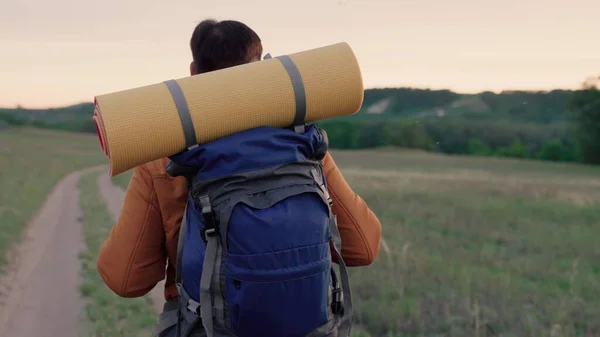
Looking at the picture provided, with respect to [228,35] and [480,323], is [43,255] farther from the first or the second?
[228,35]

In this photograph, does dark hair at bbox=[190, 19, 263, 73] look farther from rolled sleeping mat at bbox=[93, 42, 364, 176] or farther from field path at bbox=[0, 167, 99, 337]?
field path at bbox=[0, 167, 99, 337]

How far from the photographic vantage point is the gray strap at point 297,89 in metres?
1.77

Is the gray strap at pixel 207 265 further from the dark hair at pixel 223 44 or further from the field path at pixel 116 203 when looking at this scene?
the field path at pixel 116 203

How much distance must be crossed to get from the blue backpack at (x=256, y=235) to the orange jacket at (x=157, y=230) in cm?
12

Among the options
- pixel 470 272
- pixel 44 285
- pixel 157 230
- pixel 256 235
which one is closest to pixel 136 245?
pixel 157 230

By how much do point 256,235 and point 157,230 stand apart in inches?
16.0

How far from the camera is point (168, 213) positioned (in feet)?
6.12

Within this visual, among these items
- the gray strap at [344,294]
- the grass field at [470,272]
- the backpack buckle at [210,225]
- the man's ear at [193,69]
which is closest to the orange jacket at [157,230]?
the gray strap at [344,294]

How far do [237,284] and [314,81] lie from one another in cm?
59

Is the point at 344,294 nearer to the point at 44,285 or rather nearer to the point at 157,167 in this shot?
the point at 157,167

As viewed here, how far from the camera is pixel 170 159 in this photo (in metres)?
1.75

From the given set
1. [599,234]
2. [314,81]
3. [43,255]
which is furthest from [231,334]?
[599,234]

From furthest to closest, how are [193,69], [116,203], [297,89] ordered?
[116,203] < [193,69] < [297,89]

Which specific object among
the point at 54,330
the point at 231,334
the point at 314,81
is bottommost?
the point at 54,330
